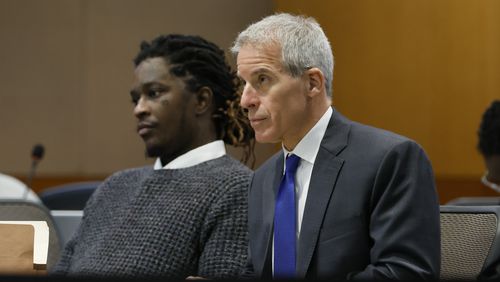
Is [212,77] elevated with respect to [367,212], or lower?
elevated

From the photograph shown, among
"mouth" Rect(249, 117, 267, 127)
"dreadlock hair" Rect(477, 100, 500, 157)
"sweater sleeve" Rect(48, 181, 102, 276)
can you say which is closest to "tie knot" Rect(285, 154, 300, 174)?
"mouth" Rect(249, 117, 267, 127)

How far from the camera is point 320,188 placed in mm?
2000

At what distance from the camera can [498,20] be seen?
233 inches

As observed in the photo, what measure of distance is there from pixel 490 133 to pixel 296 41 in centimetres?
288

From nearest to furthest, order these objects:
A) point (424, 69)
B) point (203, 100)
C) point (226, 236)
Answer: point (226, 236) < point (203, 100) < point (424, 69)

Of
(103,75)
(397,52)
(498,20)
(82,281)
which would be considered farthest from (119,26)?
(82,281)

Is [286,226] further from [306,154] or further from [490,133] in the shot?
[490,133]

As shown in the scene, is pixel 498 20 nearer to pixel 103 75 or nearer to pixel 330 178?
pixel 103 75

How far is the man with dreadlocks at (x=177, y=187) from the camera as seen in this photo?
2.45m

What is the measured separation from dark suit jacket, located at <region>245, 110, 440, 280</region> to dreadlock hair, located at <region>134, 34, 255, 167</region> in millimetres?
795

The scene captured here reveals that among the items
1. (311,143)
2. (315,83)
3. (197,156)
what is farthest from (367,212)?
(197,156)

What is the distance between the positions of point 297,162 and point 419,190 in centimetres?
31

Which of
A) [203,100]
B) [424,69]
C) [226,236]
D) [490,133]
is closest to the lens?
[226,236]

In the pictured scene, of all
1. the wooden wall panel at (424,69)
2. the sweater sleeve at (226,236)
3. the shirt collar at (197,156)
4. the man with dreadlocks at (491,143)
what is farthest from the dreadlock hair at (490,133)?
the sweater sleeve at (226,236)
